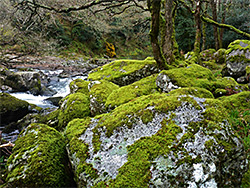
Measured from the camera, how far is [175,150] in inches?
85.5

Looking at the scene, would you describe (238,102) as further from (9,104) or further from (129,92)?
(9,104)

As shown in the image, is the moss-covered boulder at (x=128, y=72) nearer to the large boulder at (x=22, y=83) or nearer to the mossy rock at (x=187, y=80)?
the mossy rock at (x=187, y=80)

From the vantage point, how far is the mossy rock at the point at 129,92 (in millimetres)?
4343

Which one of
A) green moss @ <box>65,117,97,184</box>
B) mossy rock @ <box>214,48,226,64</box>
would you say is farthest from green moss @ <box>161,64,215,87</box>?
mossy rock @ <box>214,48,226,64</box>

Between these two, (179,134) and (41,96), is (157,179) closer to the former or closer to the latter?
(179,134)

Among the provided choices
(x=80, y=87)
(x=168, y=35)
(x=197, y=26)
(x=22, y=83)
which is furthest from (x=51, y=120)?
(x=197, y=26)

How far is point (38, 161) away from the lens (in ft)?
8.52

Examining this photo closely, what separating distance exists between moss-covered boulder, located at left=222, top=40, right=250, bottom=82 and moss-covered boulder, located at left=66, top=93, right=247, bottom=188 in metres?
6.54

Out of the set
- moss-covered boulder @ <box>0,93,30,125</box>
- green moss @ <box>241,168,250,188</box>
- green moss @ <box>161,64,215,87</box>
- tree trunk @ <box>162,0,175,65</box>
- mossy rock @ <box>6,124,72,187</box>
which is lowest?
moss-covered boulder @ <box>0,93,30,125</box>

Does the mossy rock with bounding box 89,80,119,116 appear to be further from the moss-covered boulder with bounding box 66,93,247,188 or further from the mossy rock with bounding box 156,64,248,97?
the moss-covered boulder with bounding box 66,93,247,188

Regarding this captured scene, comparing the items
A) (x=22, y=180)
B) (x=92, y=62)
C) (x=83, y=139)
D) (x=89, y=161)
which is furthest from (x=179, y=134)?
(x=92, y=62)

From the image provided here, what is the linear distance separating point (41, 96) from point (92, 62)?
12.8 meters

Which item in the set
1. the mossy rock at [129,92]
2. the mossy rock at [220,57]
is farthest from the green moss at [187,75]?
the mossy rock at [220,57]

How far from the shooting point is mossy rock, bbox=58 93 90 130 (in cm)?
476
